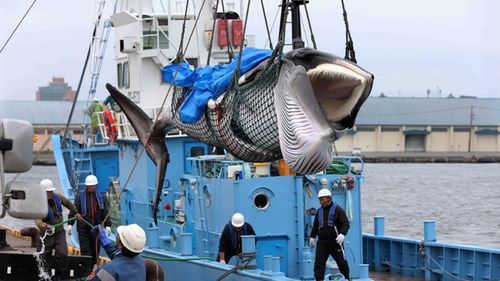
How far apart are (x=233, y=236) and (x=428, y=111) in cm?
7077

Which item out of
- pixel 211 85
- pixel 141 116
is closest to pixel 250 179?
pixel 141 116

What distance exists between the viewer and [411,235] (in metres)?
32.8

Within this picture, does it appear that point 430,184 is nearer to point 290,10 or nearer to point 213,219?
point 213,219

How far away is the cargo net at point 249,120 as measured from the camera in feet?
28.3

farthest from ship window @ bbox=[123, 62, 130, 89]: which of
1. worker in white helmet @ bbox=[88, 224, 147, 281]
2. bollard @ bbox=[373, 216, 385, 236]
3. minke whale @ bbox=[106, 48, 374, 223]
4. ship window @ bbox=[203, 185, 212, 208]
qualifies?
worker in white helmet @ bbox=[88, 224, 147, 281]

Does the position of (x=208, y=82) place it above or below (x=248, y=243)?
above

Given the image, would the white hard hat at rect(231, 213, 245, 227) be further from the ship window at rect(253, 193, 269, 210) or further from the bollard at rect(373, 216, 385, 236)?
the bollard at rect(373, 216, 385, 236)

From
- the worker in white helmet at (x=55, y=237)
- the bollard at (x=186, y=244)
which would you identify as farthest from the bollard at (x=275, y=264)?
the worker in white helmet at (x=55, y=237)

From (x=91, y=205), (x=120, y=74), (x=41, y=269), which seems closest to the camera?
(x=41, y=269)

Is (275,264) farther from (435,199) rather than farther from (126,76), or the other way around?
(435,199)

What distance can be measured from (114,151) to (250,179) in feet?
28.1

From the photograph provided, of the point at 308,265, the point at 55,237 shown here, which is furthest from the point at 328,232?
the point at 55,237

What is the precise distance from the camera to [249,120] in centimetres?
889

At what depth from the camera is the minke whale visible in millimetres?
7777
